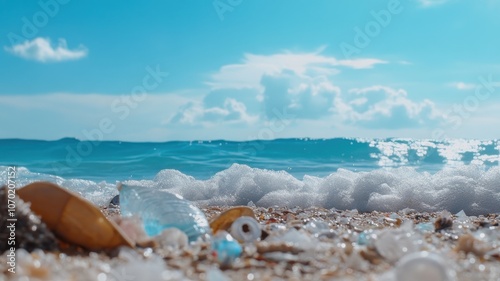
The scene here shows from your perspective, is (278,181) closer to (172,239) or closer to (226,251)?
(172,239)

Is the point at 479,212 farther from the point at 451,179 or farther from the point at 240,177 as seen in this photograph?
the point at 240,177

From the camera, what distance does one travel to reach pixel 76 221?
267cm

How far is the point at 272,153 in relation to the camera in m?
19.5

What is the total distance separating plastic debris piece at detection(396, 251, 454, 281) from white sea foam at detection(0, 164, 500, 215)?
4.80m

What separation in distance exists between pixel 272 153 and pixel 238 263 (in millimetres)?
17226

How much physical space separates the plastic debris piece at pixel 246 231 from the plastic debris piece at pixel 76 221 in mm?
633

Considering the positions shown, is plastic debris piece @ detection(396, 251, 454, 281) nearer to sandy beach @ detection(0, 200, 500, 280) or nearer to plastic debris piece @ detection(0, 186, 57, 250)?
sandy beach @ detection(0, 200, 500, 280)

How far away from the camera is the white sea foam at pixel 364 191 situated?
6555 millimetres

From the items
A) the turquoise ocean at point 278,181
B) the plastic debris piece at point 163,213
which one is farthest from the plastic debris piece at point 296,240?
the turquoise ocean at point 278,181

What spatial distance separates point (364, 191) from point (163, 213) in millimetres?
4197

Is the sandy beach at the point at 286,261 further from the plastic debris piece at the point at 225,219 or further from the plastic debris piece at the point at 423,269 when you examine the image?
the plastic debris piece at the point at 225,219

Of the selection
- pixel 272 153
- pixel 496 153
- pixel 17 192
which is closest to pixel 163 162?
pixel 272 153

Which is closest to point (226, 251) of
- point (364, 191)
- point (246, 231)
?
point (246, 231)

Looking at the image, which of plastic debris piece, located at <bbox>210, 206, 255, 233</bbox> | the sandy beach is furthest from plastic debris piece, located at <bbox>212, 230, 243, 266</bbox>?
plastic debris piece, located at <bbox>210, 206, 255, 233</bbox>
